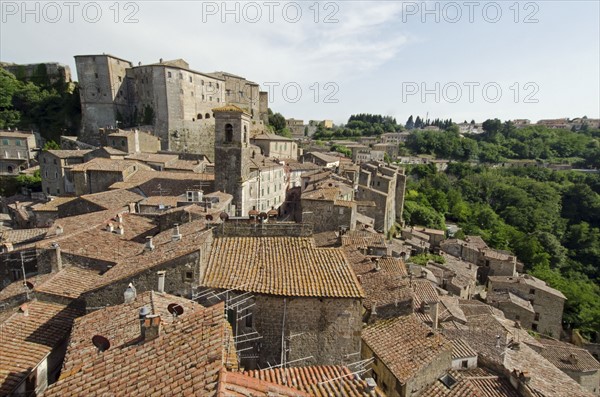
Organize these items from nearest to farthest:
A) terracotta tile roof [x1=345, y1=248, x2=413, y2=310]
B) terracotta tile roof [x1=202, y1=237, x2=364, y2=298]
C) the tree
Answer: terracotta tile roof [x1=202, y1=237, x2=364, y2=298] → terracotta tile roof [x1=345, y1=248, x2=413, y2=310] → the tree

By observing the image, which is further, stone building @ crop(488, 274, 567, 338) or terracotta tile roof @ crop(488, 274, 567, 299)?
terracotta tile roof @ crop(488, 274, 567, 299)

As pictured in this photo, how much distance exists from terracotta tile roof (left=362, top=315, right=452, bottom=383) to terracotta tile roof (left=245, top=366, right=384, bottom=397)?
16.4 ft

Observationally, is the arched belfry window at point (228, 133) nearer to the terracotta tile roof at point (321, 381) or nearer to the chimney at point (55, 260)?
the chimney at point (55, 260)

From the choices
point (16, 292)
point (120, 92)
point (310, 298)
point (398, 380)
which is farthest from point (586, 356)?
point (120, 92)

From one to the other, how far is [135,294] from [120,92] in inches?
2353

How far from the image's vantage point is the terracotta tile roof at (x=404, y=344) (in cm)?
1199

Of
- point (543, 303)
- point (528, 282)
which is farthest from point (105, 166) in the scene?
point (543, 303)

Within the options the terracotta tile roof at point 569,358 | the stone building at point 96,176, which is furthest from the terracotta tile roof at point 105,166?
the terracotta tile roof at point 569,358

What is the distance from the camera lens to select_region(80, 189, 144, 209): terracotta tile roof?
78.4 ft

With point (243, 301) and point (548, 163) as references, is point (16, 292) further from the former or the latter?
point (548, 163)

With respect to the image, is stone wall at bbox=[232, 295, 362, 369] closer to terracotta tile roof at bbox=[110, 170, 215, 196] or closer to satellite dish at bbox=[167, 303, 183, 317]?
satellite dish at bbox=[167, 303, 183, 317]

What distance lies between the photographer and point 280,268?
10984 mm

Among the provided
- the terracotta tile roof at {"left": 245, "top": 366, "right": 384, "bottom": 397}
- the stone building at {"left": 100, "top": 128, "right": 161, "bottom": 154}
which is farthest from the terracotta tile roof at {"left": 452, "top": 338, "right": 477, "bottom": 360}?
the stone building at {"left": 100, "top": 128, "right": 161, "bottom": 154}

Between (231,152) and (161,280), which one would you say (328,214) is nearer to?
(231,152)
